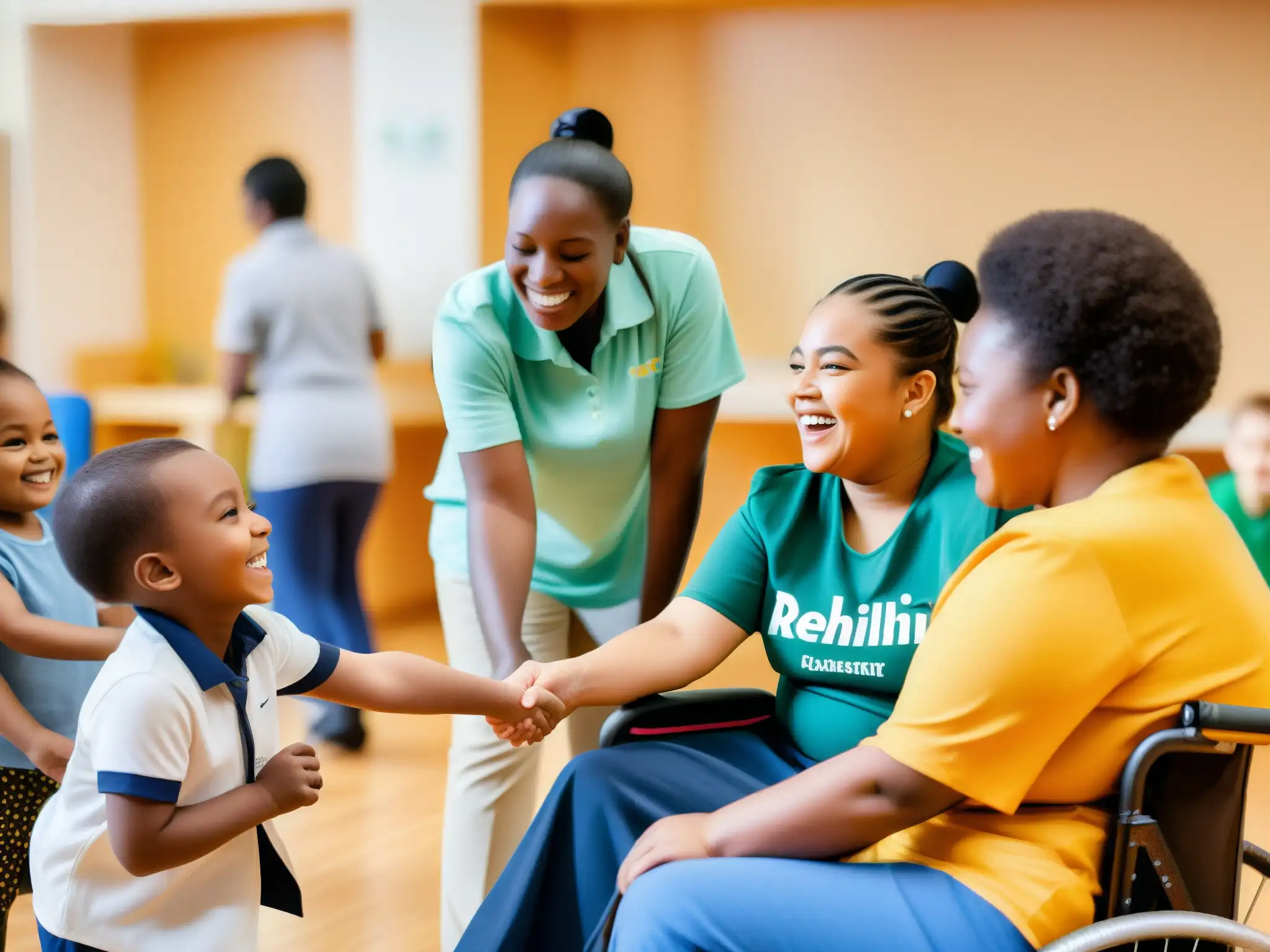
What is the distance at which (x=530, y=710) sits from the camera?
64.9 inches

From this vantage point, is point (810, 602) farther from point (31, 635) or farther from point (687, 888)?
point (31, 635)

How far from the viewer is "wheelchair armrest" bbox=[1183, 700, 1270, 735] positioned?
1.13 meters

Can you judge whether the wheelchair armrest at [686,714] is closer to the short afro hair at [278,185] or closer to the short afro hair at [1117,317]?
the short afro hair at [1117,317]

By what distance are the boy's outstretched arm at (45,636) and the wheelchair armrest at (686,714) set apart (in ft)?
2.11

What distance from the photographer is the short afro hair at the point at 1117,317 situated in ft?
3.85

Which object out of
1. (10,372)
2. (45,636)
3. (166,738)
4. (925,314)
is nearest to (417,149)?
(10,372)

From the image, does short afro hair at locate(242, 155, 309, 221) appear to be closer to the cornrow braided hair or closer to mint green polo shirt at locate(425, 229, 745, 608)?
mint green polo shirt at locate(425, 229, 745, 608)

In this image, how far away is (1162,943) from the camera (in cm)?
121

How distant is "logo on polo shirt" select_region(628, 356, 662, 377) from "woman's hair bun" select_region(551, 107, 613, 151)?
0.30 meters

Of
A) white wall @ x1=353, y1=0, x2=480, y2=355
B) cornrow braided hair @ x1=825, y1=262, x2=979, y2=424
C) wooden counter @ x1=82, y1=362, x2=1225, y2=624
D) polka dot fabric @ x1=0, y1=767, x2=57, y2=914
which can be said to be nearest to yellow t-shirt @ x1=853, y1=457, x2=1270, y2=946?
cornrow braided hair @ x1=825, y1=262, x2=979, y2=424

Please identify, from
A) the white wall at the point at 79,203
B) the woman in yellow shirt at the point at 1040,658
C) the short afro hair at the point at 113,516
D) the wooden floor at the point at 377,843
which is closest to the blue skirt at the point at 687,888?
the woman in yellow shirt at the point at 1040,658

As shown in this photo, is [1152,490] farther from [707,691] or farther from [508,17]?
[508,17]

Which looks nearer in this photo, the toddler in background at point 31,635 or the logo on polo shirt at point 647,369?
the toddler in background at point 31,635

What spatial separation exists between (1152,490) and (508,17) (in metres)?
3.64
